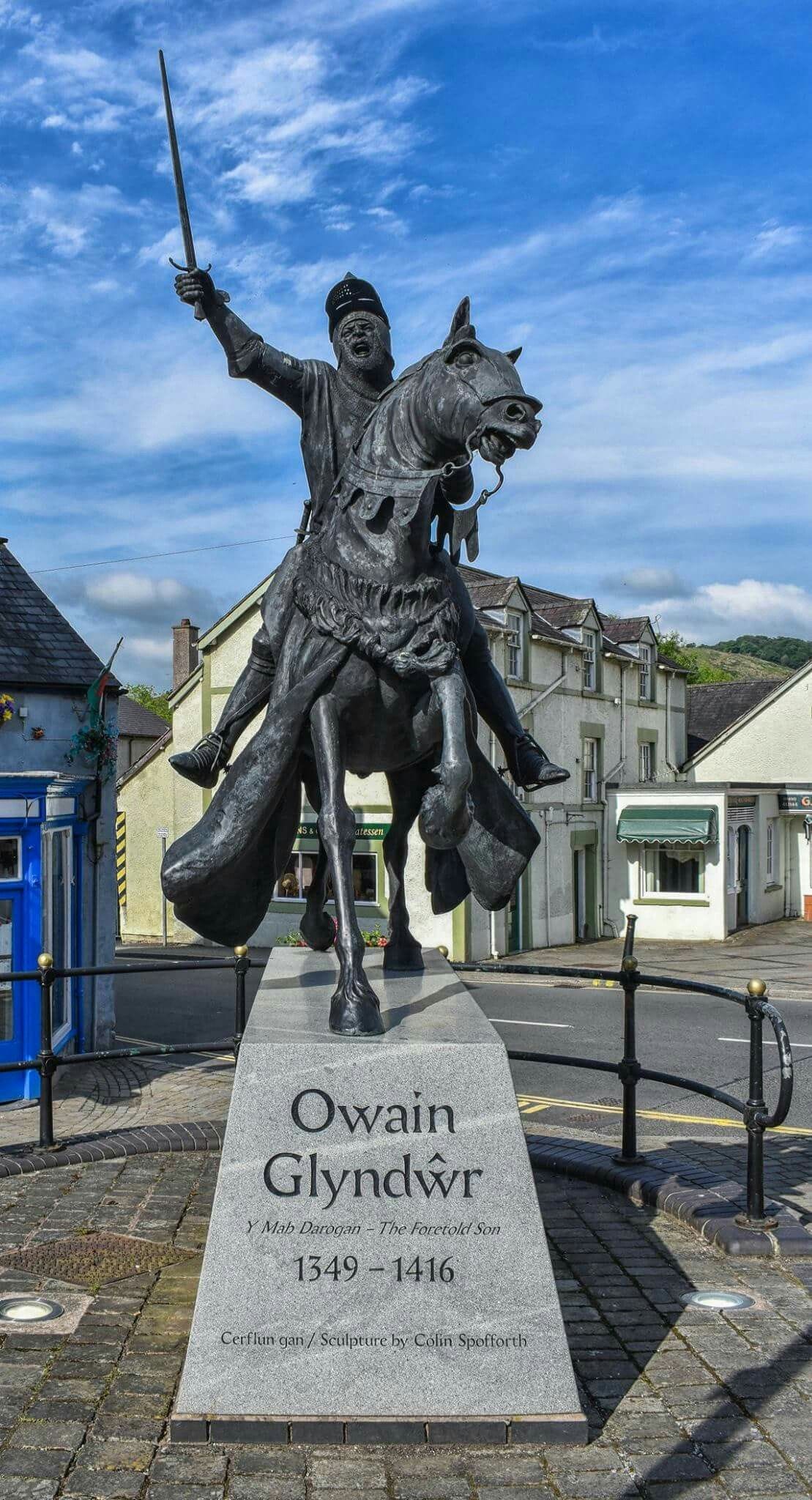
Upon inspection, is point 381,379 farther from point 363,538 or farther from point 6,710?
point 6,710

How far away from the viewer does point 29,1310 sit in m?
5.48

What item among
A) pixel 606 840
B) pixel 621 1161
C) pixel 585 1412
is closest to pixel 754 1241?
pixel 621 1161

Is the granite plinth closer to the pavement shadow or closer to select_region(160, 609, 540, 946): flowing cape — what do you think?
the pavement shadow

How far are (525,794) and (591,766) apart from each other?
19.0 feet

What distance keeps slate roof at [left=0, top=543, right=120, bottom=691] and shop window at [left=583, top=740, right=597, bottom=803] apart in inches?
691

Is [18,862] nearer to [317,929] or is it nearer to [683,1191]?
[317,929]

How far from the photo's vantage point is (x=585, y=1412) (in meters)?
4.52

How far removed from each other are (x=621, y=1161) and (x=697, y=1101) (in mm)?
4518

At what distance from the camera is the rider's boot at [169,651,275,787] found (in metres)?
6.43

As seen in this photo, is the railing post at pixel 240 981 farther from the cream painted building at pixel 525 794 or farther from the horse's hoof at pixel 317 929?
the cream painted building at pixel 525 794

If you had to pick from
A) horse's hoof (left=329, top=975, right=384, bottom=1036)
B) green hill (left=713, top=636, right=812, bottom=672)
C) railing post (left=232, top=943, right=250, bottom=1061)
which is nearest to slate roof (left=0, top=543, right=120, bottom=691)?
railing post (left=232, top=943, right=250, bottom=1061)

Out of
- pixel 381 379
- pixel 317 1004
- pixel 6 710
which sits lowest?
pixel 317 1004

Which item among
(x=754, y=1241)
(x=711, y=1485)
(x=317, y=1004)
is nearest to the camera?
(x=711, y=1485)

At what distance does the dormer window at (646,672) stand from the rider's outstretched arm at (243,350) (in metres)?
27.4
